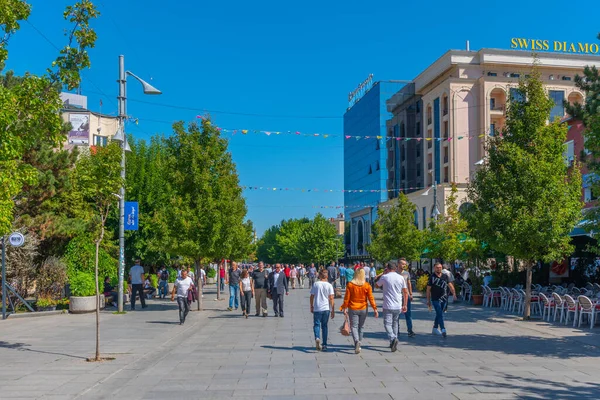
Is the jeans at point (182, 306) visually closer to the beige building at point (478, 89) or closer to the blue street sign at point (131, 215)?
the blue street sign at point (131, 215)

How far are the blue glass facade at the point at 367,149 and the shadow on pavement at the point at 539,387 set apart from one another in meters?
62.8

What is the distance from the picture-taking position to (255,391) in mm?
8461

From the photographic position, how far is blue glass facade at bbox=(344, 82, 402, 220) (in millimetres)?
78938

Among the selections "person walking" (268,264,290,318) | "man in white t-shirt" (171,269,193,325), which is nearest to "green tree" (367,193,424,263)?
"person walking" (268,264,290,318)

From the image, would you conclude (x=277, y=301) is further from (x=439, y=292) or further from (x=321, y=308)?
(x=321, y=308)

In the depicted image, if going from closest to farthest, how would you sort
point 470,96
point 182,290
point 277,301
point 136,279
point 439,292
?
point 439,292 → point 182,290 → point 277,301 → point 136,279 → point 470,96

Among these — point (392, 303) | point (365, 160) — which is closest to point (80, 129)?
point (365, 160)

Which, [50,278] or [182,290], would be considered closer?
[182,290]

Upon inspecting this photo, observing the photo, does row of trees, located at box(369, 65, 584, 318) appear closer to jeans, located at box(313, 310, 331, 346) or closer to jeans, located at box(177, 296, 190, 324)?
jeans, located at box(313, 310, 331, 346)

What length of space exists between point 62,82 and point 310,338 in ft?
25.5

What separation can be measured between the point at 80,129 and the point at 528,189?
5312cm

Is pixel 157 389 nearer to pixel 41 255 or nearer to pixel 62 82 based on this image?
pixel 62 82

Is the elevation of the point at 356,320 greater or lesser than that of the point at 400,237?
lesser

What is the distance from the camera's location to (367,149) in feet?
283
